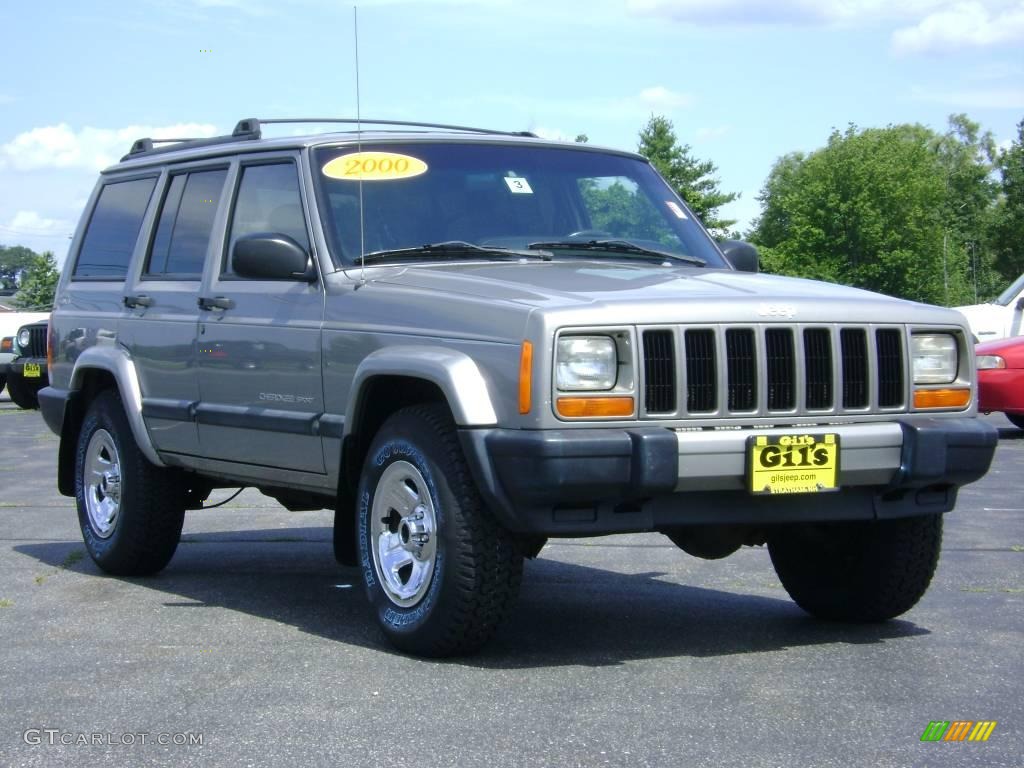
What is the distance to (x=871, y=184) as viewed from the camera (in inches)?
3595

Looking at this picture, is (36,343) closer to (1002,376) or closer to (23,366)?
(23,366)

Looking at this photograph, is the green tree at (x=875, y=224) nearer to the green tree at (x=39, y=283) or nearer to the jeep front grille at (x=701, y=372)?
the green tree at (x=39, y=283)

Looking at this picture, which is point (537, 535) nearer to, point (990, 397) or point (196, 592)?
point (196, 592)

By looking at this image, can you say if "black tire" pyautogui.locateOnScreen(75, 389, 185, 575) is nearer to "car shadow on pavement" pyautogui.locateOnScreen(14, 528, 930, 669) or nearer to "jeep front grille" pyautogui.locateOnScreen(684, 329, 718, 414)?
"car shadow on pavement" pyautogui.locateOnScreen(14, 528, 930, 669)

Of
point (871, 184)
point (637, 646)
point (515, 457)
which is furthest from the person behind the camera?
point (871, 184)

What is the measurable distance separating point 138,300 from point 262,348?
133cm

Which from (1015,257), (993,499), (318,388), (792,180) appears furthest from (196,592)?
(792,180)

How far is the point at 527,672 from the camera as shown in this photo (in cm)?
528

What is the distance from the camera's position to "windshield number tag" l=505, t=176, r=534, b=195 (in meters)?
6.67

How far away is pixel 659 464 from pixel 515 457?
0.46 metres

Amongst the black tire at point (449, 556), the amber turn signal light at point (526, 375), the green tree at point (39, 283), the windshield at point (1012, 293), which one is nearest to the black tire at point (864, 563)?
the black tire at point (449, 556)

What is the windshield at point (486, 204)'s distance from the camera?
20.8 feet

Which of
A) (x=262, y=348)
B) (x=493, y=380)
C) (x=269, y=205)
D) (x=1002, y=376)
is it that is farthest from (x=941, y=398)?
(x=1002, y=376)

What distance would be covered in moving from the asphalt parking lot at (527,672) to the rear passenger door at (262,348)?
28.1 inches
